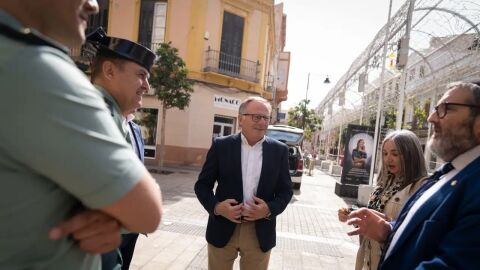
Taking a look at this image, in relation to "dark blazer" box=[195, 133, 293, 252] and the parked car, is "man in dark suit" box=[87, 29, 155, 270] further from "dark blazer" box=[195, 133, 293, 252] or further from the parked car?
the parked car

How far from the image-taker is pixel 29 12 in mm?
833

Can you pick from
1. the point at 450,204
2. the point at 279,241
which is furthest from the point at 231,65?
the point at 450,204

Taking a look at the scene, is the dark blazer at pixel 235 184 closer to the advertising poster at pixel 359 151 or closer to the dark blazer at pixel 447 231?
the dark blazer at pixel 447 231

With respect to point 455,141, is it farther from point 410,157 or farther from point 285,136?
point 285,136

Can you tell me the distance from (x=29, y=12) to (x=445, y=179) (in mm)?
1773

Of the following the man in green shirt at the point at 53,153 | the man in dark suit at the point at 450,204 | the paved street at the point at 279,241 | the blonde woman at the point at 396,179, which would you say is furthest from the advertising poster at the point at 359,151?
the man in green shirt at the point at 53,153

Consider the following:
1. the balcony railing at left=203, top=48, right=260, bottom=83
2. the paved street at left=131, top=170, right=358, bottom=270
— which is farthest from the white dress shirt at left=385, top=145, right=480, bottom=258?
the balcony railing at left=203, top=48, right=260, bottom=83

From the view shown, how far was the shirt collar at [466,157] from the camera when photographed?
63.8 inches

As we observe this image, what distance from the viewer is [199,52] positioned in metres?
16.6

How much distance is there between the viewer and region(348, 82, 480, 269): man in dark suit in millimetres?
1336

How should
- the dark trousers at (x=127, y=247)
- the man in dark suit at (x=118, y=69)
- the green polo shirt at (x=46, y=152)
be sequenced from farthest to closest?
the dark trousers at (x=127, y=247), the man in dark suit at (x=118, y=69), the green polo shirt at (x=46, y=152)

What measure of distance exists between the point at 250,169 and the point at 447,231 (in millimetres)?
1628

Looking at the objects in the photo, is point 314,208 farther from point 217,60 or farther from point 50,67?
point 217,60

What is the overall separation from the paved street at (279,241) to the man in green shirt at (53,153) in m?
3.63
